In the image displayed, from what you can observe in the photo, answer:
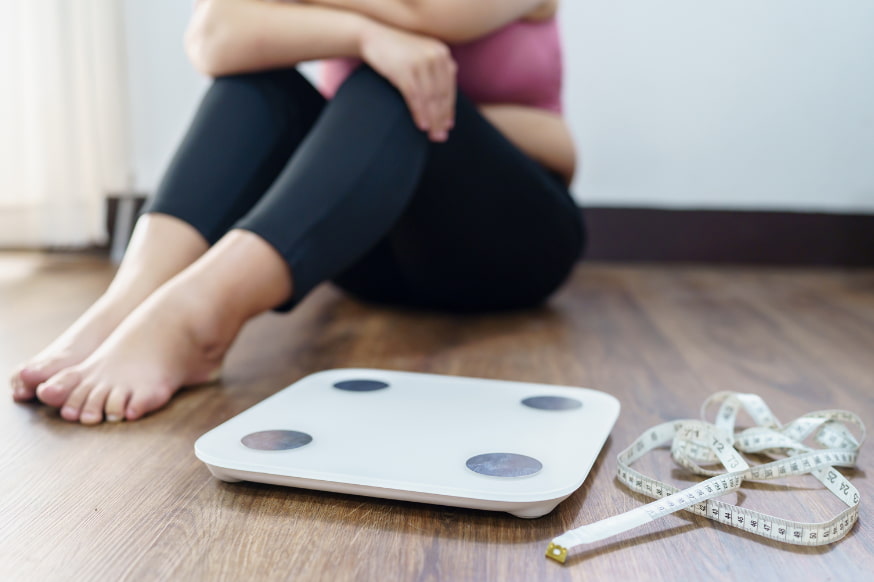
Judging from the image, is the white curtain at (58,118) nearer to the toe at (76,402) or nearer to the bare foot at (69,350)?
the bare foot at (69,350)

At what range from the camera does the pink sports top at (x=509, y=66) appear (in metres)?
1.20

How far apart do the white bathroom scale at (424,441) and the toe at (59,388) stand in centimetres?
19

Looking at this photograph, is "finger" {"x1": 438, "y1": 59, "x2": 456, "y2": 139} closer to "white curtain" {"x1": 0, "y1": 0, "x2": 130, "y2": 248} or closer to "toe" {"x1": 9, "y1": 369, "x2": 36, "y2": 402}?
"toe" {"x1": 9, "y1": 369, "x2": 36, "y2": 402}

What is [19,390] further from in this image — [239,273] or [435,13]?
[435,13]

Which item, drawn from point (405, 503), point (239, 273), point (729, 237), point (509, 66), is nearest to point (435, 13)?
point (509, 66)

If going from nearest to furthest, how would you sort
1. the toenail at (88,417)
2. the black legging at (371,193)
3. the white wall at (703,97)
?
the toenail at (88,417) < the black legging at (371,193) < the white wall at (703,97)

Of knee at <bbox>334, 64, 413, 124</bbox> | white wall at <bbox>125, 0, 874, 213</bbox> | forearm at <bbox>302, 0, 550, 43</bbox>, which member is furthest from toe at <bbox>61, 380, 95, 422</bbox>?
white wall at <bbox>125, 0, 874, 213</bbox>

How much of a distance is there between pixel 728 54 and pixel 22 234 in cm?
175

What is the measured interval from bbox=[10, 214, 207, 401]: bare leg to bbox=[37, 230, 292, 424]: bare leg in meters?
0.03

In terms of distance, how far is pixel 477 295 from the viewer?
139 cm

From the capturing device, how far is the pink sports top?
120cm

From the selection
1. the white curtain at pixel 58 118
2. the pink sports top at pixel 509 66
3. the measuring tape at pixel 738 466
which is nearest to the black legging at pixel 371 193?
the pink sports top at pixel 509 66

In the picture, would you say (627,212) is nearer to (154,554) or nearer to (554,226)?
(554,226)

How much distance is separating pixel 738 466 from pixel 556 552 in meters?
0.21
